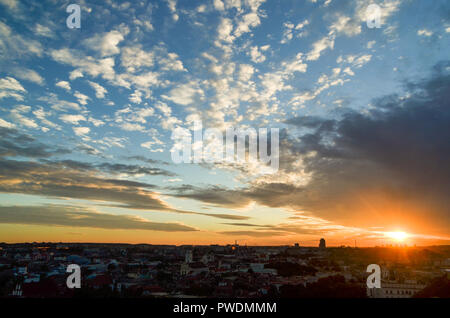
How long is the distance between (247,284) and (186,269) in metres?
20.8

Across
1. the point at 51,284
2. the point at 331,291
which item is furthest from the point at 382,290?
the point at 51,284

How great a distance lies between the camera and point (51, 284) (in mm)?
27359

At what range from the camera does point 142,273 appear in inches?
1842

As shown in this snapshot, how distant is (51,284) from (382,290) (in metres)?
33.7

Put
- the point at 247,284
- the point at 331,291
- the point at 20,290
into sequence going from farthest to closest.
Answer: the point at 247,284, the point at 20,290, the point at 331,291
